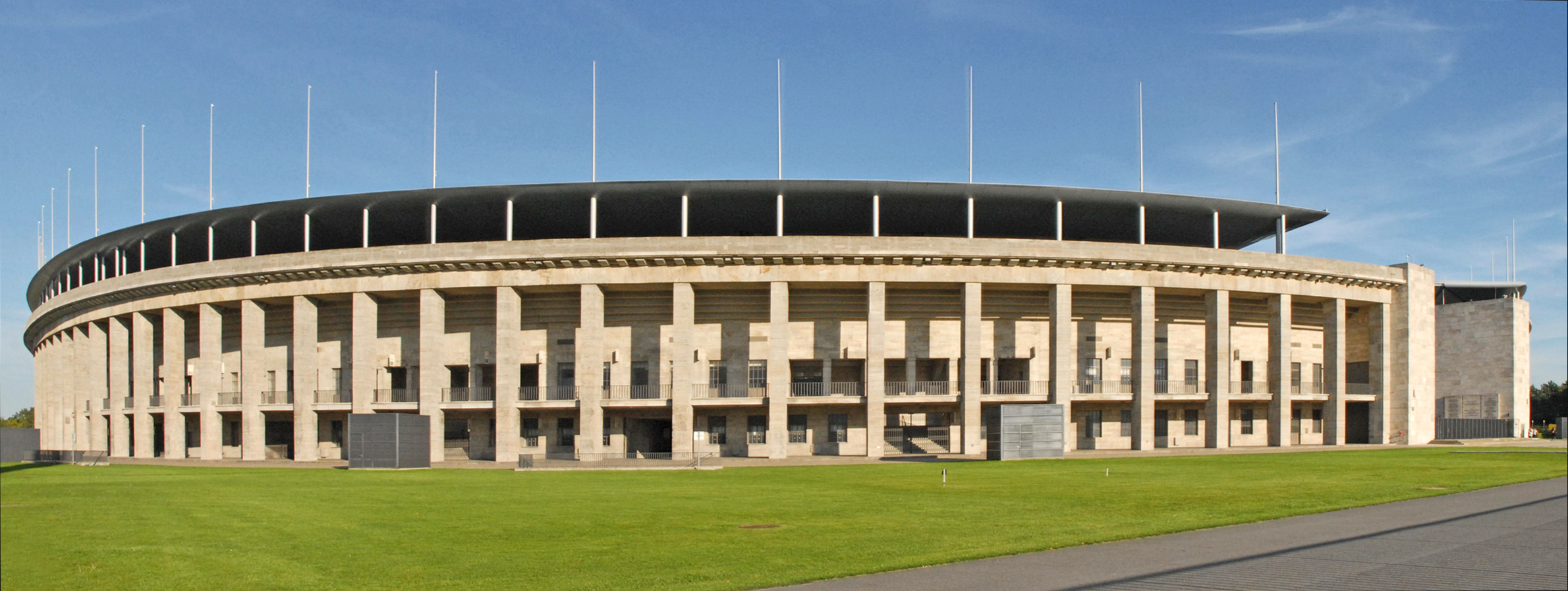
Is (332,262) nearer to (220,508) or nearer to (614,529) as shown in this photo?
(220,508)

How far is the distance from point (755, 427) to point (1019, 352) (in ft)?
47.9

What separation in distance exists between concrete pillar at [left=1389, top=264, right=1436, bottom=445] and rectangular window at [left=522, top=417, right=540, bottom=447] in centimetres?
4765

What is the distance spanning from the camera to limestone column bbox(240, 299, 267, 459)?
57969 millimetres

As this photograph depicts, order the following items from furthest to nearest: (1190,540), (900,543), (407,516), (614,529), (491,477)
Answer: (491,477) → (407,516) → (614,529) → (900,543) → (1190,540)

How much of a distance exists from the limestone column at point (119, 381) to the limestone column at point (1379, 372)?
74849mm

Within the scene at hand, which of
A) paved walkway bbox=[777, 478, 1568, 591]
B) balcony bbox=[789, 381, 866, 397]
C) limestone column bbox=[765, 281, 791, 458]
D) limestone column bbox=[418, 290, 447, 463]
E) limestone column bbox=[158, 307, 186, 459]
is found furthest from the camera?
limestone column bbox=[158, 307, 186, 459]

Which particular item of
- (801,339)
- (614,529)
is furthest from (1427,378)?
(614,529)

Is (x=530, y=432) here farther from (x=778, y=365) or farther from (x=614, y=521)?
(x=614, y=521)

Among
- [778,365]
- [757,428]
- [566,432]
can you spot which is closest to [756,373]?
[757,428]

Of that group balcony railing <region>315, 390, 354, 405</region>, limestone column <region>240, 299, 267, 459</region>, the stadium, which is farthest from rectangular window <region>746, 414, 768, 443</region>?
limestone column <region>240, 299, 267, 459</region>

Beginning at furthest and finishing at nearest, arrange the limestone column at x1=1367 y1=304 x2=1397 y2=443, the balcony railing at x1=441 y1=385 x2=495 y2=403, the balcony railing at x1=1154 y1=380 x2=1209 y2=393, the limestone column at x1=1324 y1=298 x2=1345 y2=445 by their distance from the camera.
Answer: the limestone column at x1=1367 y1=304 x2=1397 y2=443, the limestone column at x1=1324 y1=298 x2=1345 y2=445, the balcony railing at x1=1154 y1=380 x2=1209 y2=393, the balcony railing at x1=441 y1=385 x2=495 y2=403

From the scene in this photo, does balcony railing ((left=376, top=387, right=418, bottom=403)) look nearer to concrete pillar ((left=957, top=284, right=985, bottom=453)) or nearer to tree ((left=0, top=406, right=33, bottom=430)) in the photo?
concrete pillar ((left=957, top=284, right=985, bottom=453))

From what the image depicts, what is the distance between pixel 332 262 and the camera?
5444 centimetres

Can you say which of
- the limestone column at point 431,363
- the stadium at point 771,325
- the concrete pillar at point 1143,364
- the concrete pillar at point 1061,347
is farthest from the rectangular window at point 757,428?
the concrete pillar at point 1143,364
